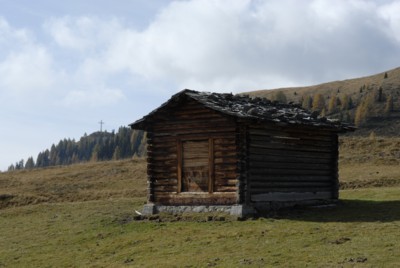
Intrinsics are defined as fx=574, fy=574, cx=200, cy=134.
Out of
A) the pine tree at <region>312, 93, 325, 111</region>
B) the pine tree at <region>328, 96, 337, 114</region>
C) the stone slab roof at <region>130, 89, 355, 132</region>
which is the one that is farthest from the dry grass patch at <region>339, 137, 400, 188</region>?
the pine tree at <region>312, 93, 325, 111</region>

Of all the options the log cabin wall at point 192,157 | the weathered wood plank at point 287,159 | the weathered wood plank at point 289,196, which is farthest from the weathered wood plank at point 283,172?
the log cabin wall at point 192,157

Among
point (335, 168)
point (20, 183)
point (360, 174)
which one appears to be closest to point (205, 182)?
point (335, 168)

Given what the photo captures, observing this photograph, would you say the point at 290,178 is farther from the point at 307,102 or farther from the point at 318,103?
the point at 307,102

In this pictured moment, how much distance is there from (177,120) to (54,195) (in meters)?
20.9

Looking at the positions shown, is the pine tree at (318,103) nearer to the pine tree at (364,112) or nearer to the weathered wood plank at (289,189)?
the pine tree at (364,112)

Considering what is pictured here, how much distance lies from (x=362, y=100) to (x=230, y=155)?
448ft

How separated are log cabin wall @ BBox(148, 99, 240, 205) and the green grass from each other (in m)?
1.50

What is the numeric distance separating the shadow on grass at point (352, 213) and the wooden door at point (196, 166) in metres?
3.52

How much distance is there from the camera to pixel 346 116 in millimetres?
138000

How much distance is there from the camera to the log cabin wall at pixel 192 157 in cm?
2423

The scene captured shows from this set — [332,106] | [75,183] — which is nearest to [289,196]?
[75,183]

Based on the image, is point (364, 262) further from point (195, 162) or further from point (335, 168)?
point (335, 168)

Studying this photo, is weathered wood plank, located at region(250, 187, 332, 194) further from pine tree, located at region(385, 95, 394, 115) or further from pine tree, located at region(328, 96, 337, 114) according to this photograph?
pine tree, located at region(328, 96, 337, 114)

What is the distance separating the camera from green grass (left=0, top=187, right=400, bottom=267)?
1589 centimetres
